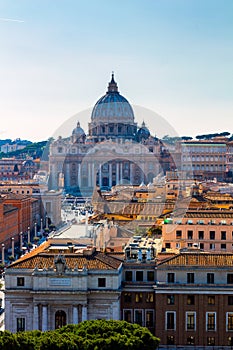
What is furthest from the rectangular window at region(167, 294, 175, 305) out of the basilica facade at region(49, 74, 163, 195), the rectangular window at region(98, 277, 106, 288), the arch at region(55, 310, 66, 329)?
the basilica facade at region(49, 74, 163, 195)

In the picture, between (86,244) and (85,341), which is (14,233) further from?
(85,341)

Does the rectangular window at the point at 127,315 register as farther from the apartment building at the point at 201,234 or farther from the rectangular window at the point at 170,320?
the apartment building at the point at 201,234

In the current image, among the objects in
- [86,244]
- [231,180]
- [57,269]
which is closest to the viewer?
[57,269]

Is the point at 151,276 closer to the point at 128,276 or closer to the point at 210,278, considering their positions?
the point at 128,276

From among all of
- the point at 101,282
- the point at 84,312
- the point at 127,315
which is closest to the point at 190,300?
the point at 127,315

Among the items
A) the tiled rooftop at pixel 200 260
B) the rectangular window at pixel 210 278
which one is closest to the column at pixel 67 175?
the tiled rooftop at pixel 200 260

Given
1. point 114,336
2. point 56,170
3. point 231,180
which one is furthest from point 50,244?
point 231,180
